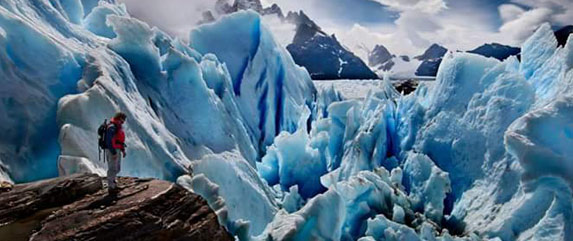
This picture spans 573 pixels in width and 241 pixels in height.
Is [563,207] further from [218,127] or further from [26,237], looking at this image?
[26,237]

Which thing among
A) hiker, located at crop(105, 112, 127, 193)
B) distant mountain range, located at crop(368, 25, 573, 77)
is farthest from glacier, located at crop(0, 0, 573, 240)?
distant mountain range, located at crop(368, 25, 573, 77)

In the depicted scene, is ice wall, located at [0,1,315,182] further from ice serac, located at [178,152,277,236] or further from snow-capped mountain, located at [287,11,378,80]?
snow-capped mountain, located at [287,11,378,80]

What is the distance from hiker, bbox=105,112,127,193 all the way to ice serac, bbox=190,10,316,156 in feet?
32.9

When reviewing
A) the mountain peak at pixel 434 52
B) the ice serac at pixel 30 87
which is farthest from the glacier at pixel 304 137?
the mountain peak at pixel 434 52

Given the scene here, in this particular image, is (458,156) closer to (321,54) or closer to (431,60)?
(321,54)

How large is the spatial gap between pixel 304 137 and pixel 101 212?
9.19 m

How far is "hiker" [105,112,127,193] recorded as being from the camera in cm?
489

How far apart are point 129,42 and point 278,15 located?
6414 centimetres

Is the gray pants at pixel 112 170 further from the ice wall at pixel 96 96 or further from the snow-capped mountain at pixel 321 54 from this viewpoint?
the snow-capped mountain at pixel 321 54

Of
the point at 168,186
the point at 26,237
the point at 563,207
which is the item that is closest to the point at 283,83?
the point at 563,207

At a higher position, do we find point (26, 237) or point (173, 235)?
point (26, 237)

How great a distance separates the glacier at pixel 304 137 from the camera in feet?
23.6

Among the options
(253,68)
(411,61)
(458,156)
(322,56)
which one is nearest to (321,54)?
(322,56)

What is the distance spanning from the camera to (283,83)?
17.4 meters
